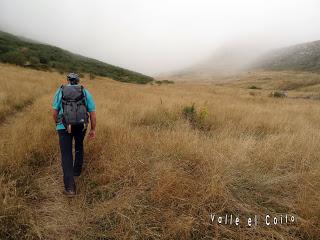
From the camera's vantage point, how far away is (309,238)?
321 cm

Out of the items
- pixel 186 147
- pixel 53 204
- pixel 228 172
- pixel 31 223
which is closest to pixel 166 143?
pixel 186 147

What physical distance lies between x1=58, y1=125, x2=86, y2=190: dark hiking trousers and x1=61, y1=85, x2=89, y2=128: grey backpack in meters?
0.21

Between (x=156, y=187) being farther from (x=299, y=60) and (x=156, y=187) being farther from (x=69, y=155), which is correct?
(x=299, y=60)

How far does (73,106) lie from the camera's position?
13.2 ft

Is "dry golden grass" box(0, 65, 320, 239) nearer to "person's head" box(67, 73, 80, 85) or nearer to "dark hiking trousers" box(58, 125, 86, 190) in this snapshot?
"dark hiking trousers" box(58, 125, 86, 190)

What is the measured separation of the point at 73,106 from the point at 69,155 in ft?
2.44

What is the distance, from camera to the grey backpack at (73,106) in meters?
3.99

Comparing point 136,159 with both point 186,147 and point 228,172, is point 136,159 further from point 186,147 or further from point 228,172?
point 228,172

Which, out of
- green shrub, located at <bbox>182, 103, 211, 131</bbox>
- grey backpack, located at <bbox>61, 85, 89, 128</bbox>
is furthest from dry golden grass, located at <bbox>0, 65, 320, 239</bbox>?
green shrub, located at <bbox>182, 103, 211, 131</bbox>

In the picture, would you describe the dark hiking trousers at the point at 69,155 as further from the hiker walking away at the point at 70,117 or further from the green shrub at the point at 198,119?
the green shrub at the point at 198,119

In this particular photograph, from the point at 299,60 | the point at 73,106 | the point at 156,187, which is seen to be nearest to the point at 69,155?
the point at 73,106

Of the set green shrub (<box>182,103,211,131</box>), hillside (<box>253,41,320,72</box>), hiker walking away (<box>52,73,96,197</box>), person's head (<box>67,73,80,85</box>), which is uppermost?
hillside (<box>253,41,320,72</box>)

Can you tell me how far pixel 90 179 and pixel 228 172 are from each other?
2.13m

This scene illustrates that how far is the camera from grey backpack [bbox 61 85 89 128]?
13.1ft
